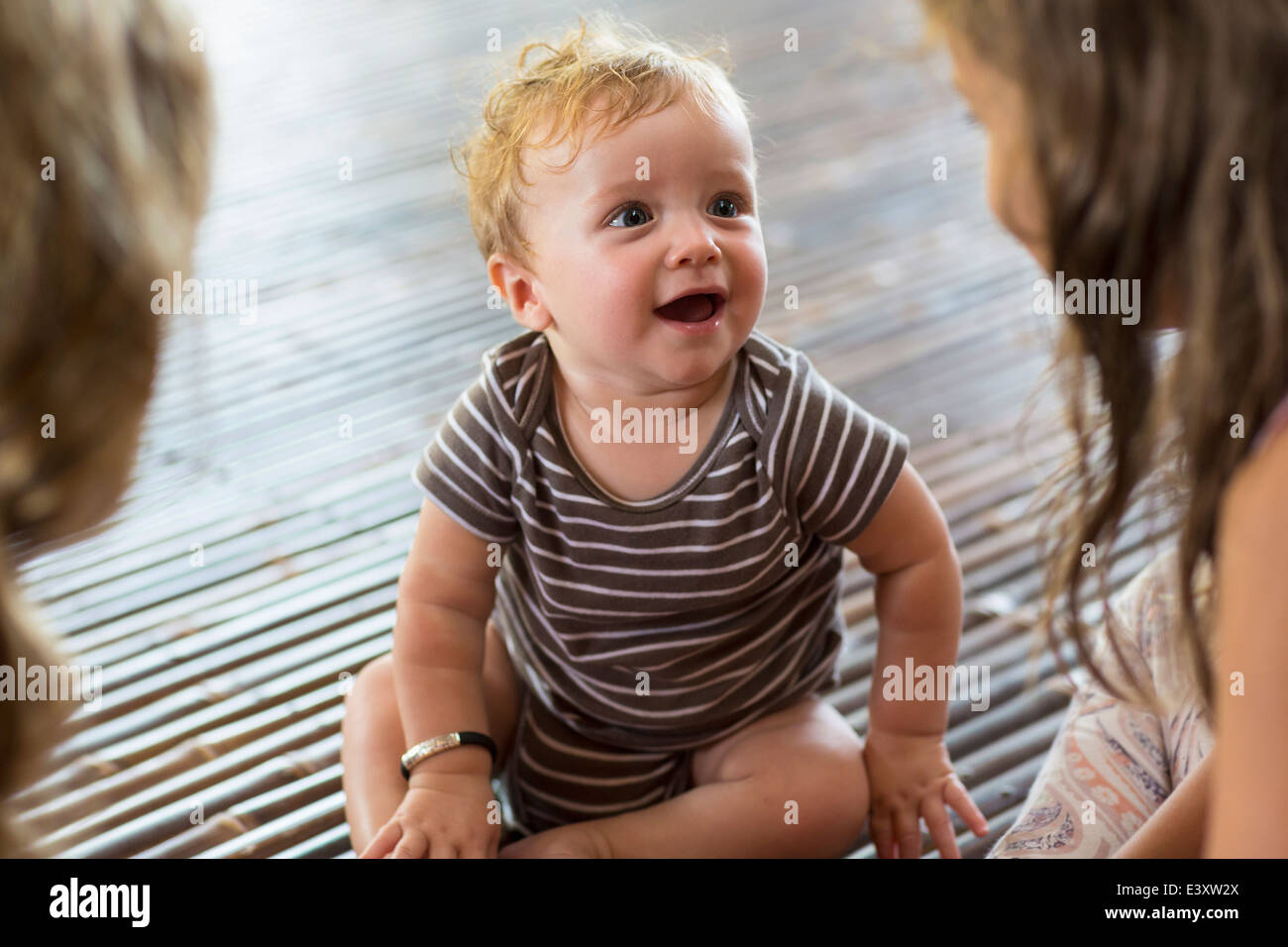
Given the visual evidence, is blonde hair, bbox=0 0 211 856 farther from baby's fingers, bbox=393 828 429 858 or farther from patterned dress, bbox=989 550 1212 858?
patterned dress, bbox=989 550 1212 858

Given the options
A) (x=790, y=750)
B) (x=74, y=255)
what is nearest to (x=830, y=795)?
(x=790, y=750)

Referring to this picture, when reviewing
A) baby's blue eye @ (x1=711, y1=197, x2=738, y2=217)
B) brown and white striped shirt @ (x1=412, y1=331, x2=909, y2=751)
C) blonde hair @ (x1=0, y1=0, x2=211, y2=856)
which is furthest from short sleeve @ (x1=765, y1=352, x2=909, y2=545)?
blonde hair @ (x1=0, y1=0, x2=211, y2=856)

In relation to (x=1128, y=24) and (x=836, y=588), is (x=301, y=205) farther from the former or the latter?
(x=1128, y=24)

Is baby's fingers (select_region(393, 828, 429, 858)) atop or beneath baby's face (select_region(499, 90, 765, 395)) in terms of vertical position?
beneath

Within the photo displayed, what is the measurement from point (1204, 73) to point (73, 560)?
125cm

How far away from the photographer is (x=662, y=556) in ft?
3.44

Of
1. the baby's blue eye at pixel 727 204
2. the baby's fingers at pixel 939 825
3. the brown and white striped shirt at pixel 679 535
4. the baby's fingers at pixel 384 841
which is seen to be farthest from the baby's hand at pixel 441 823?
the baby's blue eye at pixel 727 204

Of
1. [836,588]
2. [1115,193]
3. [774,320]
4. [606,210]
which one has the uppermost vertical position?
[774,320]

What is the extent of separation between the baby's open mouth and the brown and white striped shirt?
8cm

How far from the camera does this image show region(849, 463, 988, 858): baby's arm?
1.06m

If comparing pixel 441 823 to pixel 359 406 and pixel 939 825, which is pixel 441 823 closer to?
pixel 939 825
